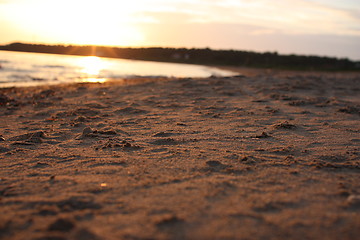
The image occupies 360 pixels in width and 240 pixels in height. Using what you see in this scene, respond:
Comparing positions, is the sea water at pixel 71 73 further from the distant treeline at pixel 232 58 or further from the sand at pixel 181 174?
the distant treeline at pixel 232 58

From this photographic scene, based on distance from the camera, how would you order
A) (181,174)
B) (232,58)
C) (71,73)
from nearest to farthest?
1. (181,174)
2. (71,73)
3. (232,58)

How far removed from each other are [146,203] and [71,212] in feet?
1.73

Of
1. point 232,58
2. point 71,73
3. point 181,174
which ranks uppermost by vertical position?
point 232,58

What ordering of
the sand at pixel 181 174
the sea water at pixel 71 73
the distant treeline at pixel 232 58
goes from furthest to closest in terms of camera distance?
1. the distant treeline at pixel 232 58
2. the sea water at pixel 71 73
3. the sand at pixel 181 174

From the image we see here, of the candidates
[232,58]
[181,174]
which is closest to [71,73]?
[181,174]

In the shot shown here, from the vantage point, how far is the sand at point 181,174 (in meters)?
2.16

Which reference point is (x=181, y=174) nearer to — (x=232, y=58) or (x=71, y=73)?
(x=71, y=73)

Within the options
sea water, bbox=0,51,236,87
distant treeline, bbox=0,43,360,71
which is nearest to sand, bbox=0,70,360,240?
sea water, bbox=0,51,236,87

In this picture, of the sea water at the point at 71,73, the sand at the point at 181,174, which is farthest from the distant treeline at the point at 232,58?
the sand at the point at 181,174

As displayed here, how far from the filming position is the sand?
7.09ft

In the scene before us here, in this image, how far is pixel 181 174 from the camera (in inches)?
119

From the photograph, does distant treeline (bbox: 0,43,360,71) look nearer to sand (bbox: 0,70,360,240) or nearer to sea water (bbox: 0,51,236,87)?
sea water (bbox: 0,51,236,87)

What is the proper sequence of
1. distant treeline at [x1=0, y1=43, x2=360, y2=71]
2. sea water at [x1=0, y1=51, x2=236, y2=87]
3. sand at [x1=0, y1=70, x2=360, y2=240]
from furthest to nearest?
distant treeline at [x1=0, y1=43, x2=360, y2=71]
sea water at [x1=0, y1=51, x2=236, y2=87]
sand at [x1=0, y1=70, x2=360, y2=240]

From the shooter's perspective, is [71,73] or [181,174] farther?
[71,73]
